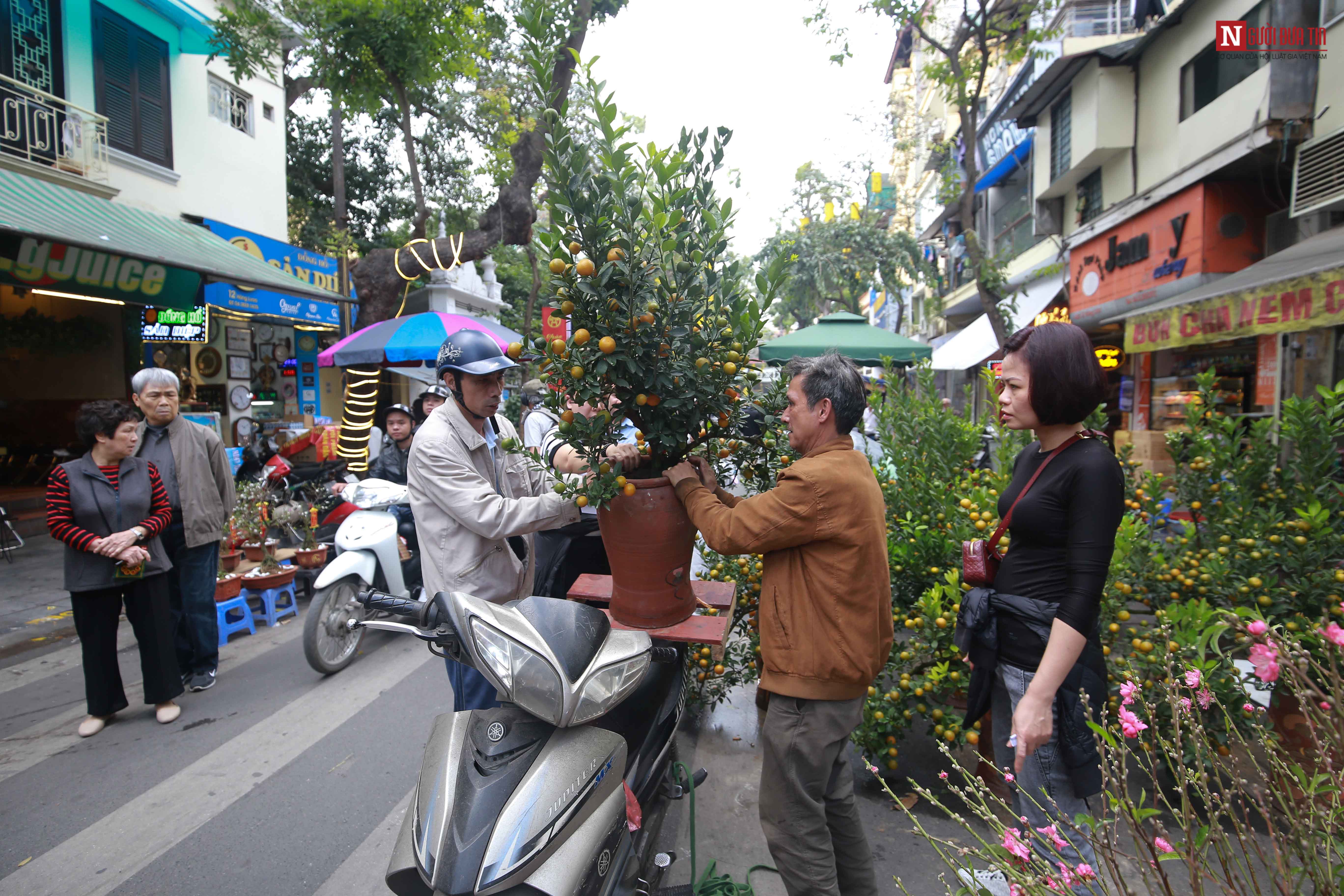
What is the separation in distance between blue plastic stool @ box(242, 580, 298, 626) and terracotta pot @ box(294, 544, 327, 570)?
182 millimetres

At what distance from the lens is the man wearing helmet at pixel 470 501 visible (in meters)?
2.23

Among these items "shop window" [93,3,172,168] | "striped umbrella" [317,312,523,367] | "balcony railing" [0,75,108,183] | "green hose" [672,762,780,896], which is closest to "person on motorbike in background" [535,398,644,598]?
"green hose" [672,762,780,896]

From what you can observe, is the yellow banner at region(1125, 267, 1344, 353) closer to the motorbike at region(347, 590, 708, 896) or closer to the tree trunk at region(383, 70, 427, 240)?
the motorbike at region(347, 590, 708, 896)

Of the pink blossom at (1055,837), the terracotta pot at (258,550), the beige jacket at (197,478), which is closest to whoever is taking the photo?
the pink blossom at (1055,837)

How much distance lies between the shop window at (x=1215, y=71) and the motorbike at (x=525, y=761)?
30.0 feet

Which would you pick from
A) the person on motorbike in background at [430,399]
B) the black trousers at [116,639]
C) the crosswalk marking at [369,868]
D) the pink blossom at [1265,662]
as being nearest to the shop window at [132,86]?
the person on motorbike in background at [430,399]

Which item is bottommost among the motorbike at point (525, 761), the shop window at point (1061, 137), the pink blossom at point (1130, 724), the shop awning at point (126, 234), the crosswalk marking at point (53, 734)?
the crosswalk marking at point (53, 734)

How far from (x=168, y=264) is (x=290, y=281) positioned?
5.28 feet

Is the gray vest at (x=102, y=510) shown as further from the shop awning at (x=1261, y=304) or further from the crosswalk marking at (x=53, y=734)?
the shop awning at (x=1261, y=304)

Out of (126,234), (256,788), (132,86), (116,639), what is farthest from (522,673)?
(132,86)

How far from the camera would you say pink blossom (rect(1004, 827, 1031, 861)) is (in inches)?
38.3

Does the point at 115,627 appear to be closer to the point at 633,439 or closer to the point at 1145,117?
the point at 633,439

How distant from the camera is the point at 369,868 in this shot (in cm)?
258

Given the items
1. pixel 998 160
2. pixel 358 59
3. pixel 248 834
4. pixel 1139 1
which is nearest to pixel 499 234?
pixel 358 59
